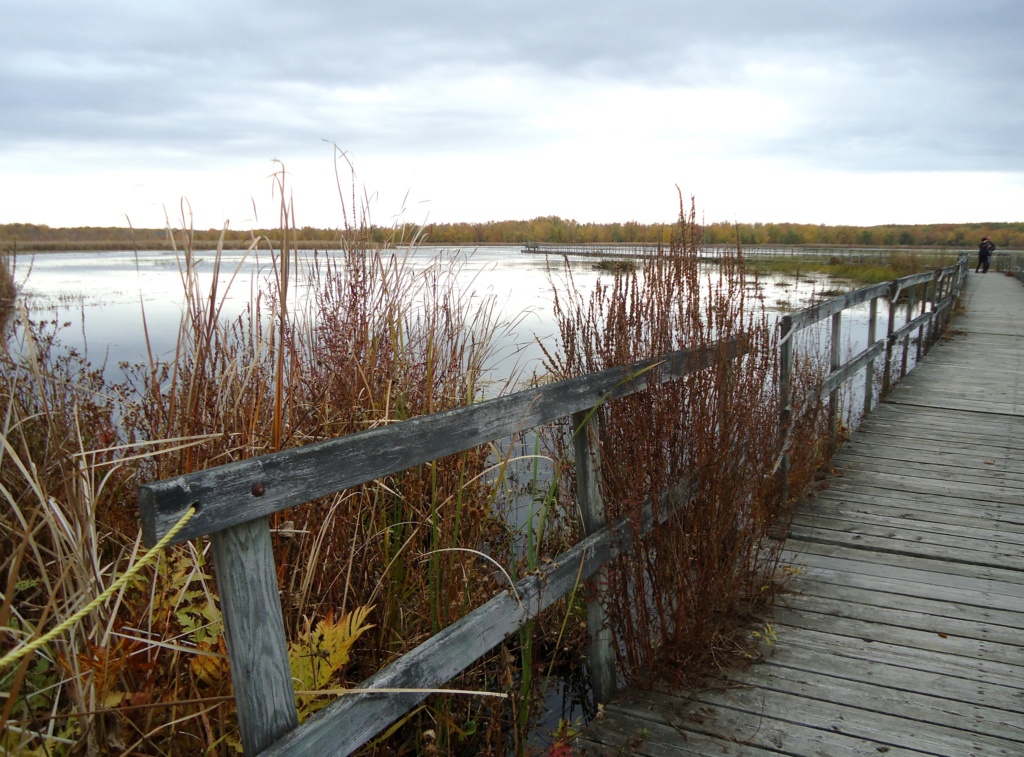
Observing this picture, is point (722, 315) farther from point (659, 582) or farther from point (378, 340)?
point (378, 340)

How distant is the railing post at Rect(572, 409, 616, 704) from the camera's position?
2.60 m

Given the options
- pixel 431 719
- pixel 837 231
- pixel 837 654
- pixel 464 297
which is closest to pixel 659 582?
pixel 837 654

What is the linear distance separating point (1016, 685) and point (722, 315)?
1775mm

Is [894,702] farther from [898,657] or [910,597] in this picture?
[910,597]

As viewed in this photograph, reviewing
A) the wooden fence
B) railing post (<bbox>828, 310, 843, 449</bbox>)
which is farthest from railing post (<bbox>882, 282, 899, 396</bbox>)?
the wooden fence

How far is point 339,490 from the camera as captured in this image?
1632 millimetres

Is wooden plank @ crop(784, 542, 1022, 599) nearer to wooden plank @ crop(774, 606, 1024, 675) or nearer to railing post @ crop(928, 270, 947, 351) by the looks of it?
wooden plank @ crop(774, 606, 1024, 675)

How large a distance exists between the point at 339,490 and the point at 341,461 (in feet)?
0.26

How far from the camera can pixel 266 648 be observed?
1.40m

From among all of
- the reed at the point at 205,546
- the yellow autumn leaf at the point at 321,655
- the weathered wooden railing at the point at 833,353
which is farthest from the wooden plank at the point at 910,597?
the yellow autumn leaf at the point at 321,655

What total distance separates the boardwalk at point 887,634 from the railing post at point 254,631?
1.37 metres

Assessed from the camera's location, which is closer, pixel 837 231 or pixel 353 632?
pixel 353 632

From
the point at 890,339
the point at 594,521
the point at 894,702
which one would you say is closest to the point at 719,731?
the point at 894,702

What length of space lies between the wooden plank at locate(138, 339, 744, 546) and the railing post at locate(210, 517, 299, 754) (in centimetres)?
5
